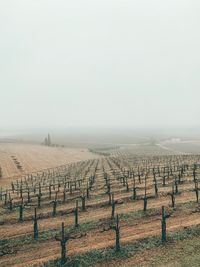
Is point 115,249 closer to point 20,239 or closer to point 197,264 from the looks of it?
point 197,264

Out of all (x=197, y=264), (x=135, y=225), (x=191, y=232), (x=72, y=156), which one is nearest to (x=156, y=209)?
(x=135, y=225)

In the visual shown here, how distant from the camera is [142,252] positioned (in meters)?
23.2

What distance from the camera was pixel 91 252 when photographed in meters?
23.3

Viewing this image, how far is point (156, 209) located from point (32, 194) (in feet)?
59.7

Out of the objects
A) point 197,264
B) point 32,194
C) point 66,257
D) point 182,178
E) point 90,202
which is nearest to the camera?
point 197,264

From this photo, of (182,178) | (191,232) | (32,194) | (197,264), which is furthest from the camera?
(182,178)

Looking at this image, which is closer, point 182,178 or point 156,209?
point 156,209

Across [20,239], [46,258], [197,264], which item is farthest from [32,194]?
[197,264]

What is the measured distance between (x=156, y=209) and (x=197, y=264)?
10.9m

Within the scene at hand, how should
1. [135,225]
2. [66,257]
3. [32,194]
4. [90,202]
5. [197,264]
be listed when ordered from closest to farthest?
[197,264], [66,257], [135,225], [90,202], [32,194]

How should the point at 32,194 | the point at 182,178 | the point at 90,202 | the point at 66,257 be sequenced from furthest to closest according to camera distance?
1. the point at 182,178
2. the point at 32,194
3. the point at 90,202
4. the point at 66,257

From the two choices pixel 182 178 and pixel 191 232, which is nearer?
pixel 191 232

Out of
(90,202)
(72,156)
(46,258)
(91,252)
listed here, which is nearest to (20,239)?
(46,258)

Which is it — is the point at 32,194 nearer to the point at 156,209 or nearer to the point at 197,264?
the point at 156,209
